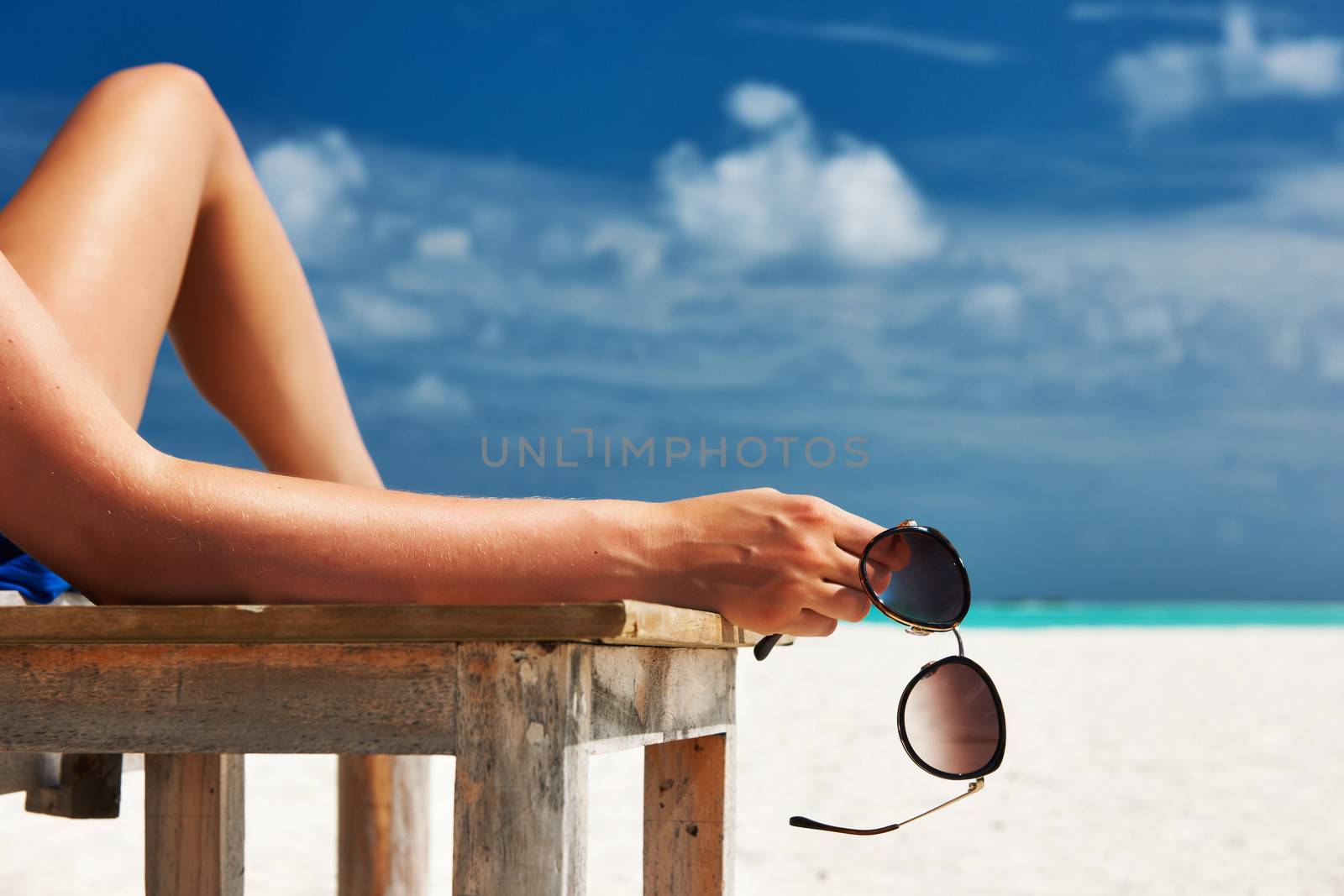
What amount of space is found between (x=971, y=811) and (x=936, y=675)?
2992 mm

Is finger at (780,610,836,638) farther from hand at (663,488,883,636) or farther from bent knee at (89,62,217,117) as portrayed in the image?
bent knee at (89,62,217,117)

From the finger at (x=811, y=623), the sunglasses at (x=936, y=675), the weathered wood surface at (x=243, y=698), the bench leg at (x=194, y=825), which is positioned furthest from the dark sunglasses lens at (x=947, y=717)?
the bench leg at (x=194, y=825)

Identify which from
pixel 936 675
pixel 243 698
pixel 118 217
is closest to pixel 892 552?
pixel 936 675

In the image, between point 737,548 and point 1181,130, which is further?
point 1181,130

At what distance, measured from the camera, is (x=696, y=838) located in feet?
3.77

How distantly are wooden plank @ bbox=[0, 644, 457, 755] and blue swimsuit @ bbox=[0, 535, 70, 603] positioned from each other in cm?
49

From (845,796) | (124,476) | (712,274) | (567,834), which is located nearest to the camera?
(567,834)

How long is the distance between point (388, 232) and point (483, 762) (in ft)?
192

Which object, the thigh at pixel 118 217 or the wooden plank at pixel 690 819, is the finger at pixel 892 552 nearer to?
the wooden plank at pixel 690 819

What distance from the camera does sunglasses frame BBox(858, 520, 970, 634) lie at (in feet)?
2.67

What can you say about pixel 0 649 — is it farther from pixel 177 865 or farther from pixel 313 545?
pixel 177 865

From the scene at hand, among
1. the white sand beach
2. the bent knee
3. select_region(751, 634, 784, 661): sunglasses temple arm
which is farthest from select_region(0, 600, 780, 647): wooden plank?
the white sand beach

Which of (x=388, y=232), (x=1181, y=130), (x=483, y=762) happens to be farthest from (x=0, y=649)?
(x=388, y=232)

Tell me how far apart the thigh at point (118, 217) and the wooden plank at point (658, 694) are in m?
0.66
